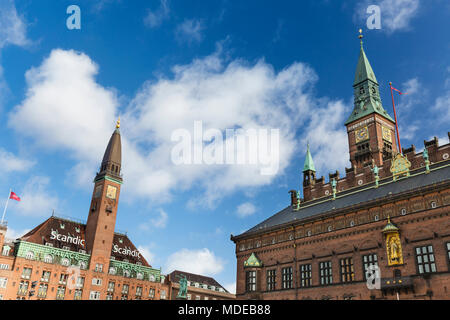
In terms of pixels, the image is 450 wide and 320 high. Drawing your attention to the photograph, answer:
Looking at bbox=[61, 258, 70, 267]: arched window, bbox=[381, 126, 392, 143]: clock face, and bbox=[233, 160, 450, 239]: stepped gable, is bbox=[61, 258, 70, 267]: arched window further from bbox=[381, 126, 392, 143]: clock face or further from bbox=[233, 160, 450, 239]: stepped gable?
bbox=[381, 126, 392, 143]: clock face

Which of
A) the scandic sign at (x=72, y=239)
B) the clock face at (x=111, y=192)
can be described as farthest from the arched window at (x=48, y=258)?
the clock face at (x=111, y=192)

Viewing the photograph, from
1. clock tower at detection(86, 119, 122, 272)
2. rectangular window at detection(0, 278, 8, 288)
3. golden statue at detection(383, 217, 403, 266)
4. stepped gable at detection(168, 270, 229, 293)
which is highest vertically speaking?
clock tower at detection(86, 119, 122, 272)

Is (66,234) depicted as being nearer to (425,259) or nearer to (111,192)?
(111,192)

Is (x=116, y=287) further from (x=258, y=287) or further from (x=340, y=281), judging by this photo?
(x=340, y=281)

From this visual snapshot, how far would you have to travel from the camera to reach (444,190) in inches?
1724

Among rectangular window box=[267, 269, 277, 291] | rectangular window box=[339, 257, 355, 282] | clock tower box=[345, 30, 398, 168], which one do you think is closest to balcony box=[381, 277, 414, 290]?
rectangular window box=[339, 257, 355, 282]

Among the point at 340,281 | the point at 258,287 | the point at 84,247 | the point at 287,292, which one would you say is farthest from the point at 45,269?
the point at 340,281

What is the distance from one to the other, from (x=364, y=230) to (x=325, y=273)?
28.1ft

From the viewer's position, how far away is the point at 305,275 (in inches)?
2229

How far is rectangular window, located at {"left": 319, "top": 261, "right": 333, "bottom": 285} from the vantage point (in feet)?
175

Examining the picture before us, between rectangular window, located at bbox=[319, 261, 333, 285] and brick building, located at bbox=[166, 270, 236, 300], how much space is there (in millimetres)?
47070

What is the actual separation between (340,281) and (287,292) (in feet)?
31.4

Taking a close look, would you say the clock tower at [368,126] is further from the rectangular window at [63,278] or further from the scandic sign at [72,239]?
the rectangular window at [63,278]

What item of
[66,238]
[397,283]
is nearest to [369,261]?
[397,283]
